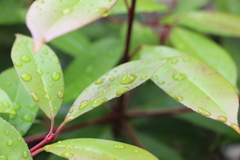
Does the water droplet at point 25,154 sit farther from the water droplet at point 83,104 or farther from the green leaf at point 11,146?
the water droplet at point 83,104

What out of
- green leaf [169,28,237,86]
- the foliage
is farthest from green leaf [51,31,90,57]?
green leaf [169,28,237,86]

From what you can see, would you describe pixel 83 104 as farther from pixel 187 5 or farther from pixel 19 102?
pixel 187 5

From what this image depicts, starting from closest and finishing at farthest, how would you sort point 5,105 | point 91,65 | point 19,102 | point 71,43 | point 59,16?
point 59,16 → point 5,105 → point 19,102 → point 91,65 → point 71,43

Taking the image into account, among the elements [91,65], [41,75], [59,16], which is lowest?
[91,65]

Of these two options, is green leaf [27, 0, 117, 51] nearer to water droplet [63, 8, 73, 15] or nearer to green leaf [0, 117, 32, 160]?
water droplet [63, 8, 73, 15]

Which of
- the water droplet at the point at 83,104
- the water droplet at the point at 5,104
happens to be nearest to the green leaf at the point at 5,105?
the water droplet at the point at 5,104

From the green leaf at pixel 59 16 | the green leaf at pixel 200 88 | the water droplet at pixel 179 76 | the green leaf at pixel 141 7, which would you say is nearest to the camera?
the green leaf at pixel 59 16

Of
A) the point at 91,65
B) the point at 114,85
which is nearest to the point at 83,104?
the point at 114,85

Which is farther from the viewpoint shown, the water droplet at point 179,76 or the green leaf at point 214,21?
the green leaf at point 214,21
